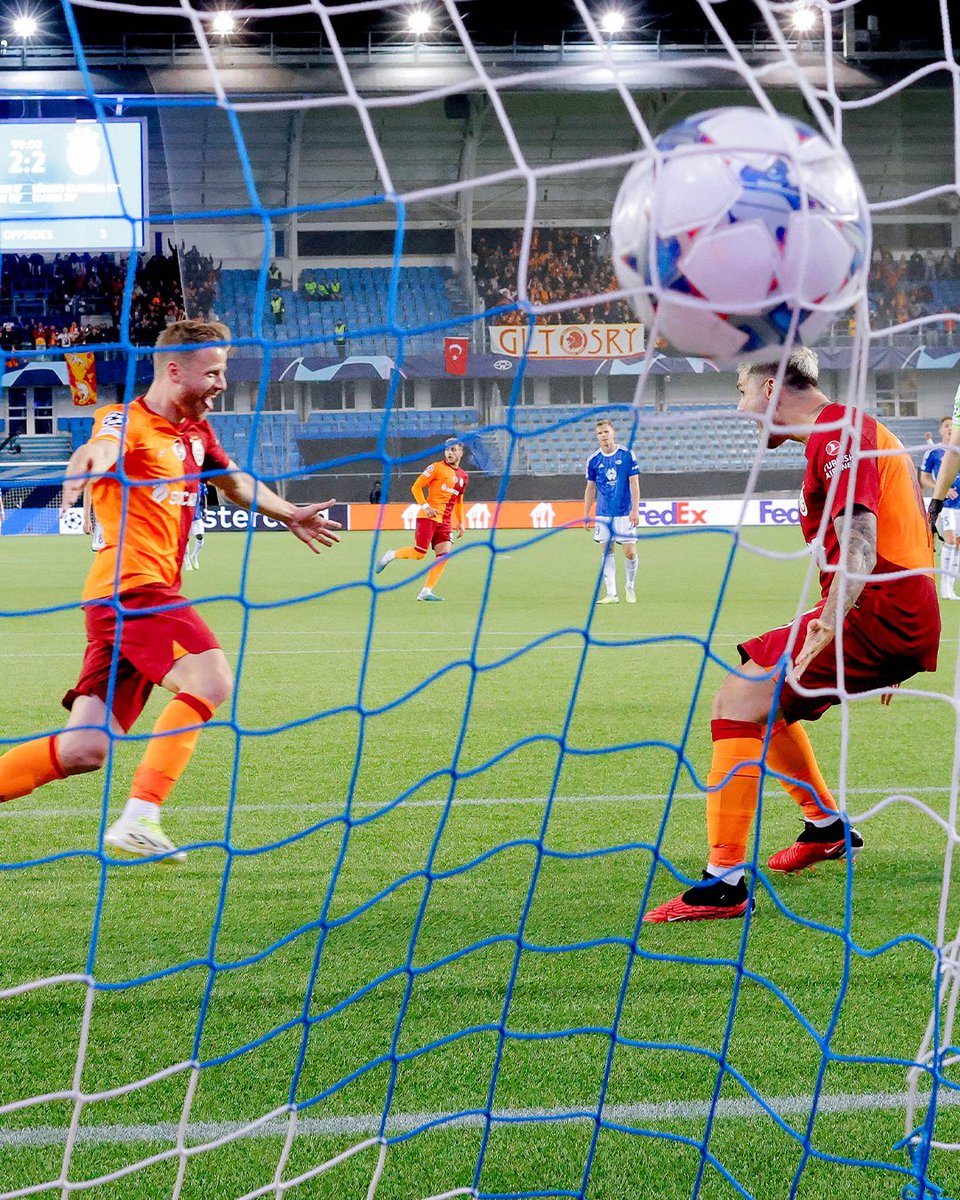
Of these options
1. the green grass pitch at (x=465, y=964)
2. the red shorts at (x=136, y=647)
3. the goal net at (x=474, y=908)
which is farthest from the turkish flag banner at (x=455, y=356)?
the red shorts at (x=136, y=647)

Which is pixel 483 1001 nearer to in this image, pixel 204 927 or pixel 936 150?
pixel 204 927

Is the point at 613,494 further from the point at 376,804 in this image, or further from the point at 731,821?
the point at 731,821

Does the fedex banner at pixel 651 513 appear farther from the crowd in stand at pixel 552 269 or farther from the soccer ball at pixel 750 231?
→ the soccer ball at pixel 750 231

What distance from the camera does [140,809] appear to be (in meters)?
4.16

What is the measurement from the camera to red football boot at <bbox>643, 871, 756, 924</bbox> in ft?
12.5

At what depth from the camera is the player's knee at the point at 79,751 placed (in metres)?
4.09

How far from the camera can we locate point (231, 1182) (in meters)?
2.34

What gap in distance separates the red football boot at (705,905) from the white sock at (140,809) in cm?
155

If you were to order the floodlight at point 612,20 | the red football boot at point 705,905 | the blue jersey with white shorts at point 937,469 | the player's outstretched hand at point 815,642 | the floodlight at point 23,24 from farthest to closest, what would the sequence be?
the floodlight at point 612,20
the floodlight at point 23,24
the blue jersey with white shorts at point 937,469
the red football boot at point 705,905
the player's outstretched hand at point 815,642

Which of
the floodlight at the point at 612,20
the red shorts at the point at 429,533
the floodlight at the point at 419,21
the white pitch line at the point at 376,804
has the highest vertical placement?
the floodlight at the point at 612,20

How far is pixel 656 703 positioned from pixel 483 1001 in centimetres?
438

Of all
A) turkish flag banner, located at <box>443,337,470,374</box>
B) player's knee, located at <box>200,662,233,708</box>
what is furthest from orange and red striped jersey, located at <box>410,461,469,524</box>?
turkish flag banner, located at <box>443,337,470,374</box>

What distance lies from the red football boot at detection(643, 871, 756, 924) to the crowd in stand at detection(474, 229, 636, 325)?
93.7ft

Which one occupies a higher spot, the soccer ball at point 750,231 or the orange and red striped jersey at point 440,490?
the soccer ball at point 750,231
